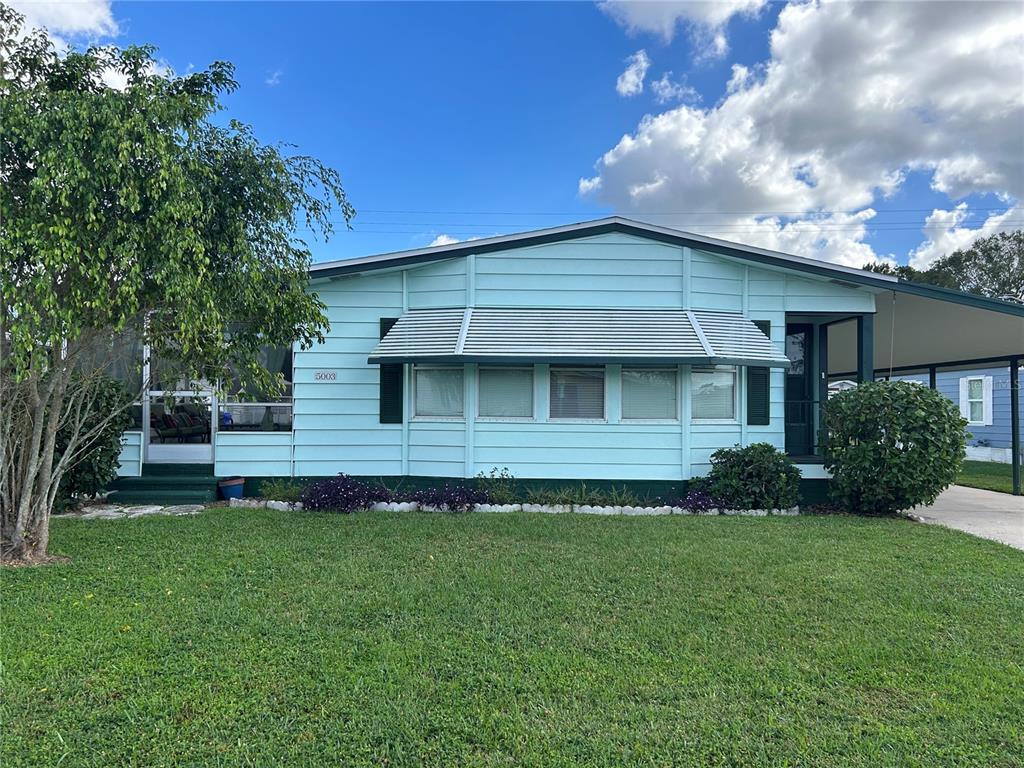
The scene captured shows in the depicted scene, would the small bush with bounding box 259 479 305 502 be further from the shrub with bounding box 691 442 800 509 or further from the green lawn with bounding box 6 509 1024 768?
the shrub with bounding box 691 442 800 509

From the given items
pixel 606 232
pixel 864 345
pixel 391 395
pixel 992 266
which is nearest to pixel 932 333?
pixel 864 345

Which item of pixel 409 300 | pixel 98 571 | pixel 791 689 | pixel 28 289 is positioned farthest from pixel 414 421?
pixel 791 689

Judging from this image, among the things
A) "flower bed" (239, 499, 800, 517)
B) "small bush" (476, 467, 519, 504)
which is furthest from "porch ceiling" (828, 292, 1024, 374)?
"small bush" (476, 467, 519, 504)

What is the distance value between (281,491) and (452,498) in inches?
97.5

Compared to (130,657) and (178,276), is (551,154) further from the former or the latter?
(130,657)

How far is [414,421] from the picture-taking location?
851 centimetres

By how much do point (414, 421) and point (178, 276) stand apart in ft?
14.8

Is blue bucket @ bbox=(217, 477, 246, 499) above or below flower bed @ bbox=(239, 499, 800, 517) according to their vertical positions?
above

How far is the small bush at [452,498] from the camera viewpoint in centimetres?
770

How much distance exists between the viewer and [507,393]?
8.44 metres

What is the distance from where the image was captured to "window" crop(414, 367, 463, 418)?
847cm

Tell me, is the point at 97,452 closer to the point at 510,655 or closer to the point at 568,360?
the point at 568,360

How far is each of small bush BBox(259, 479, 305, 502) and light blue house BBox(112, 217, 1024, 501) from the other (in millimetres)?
269

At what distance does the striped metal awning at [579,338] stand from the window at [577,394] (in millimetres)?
579
